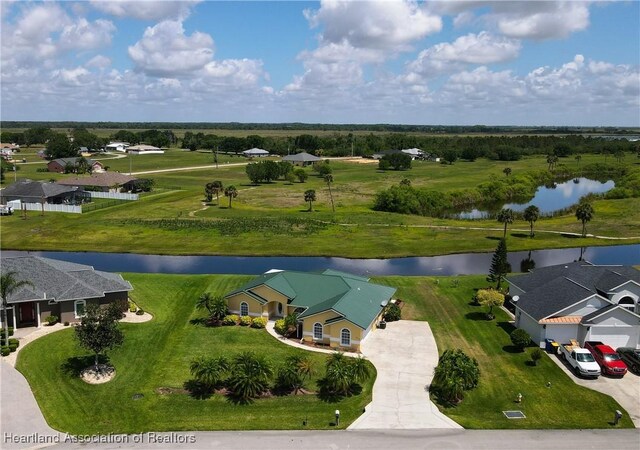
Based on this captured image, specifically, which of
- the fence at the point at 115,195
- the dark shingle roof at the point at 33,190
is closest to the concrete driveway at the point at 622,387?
the dark shingle roof at the point at 33,190

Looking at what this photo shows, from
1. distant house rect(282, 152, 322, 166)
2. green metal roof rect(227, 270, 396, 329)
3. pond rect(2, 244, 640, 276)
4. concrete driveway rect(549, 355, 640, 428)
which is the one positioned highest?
distant house rect(282, 152, 322, 166)

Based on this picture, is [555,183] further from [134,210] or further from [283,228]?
[134,210]

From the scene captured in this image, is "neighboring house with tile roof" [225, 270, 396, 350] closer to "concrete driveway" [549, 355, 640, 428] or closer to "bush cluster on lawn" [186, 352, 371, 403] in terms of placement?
"bush cluster on lawn" [186, 352, 371, 403]

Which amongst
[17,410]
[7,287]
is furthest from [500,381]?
[7,287]

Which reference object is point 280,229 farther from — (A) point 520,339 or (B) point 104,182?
(A) point 520,339

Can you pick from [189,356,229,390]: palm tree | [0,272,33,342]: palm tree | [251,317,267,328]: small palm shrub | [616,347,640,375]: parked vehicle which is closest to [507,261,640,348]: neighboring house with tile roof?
[616,347,640,375]: parked vehicle

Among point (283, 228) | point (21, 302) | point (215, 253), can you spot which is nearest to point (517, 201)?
point (283, 228)

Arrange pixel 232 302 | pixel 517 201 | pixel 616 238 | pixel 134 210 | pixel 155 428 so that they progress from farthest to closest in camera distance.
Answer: pixel 517 201, pixel 134 210, pixel 616 238, pixel 232 302, pixel 155 428
